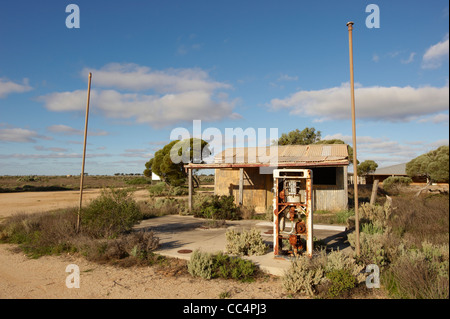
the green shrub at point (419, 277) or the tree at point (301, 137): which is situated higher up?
the tree at point (301, 137)

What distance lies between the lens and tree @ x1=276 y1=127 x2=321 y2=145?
109 feet

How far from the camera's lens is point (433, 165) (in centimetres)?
1916

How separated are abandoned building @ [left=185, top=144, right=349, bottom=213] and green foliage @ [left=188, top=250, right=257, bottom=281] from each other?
7.82 m

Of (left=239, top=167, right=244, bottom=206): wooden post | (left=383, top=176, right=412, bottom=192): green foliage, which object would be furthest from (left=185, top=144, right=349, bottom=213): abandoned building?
(left=383, top=176, right=412, bottom=192): green foliage

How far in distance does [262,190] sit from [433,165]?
1211 centimetres

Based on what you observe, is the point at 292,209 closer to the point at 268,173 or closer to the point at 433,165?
the point at 268,173

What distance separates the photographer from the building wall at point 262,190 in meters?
14.3

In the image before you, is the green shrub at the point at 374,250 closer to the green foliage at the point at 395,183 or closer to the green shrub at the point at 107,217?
the green shrub at the point at 107,217

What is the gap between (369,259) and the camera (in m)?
5.91

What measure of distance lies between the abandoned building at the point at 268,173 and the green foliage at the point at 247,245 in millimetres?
6545

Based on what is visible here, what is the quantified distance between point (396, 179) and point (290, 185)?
23164 millimetres

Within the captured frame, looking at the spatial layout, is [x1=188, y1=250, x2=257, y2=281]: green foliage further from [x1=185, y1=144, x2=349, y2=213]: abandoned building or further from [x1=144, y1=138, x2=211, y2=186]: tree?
[x1=144, y1=138, x2=211, y2=186]: tree

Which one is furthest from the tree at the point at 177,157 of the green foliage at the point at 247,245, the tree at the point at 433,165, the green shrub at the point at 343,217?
the green foliage at the point at 247,245
